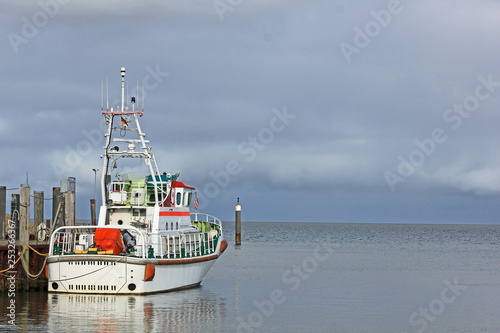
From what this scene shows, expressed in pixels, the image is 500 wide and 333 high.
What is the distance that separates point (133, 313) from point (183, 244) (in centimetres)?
776

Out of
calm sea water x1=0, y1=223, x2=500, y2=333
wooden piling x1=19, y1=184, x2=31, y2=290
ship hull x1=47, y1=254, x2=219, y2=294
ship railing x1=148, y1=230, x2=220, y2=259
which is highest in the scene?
wooden piling x1=19, y1=184, x2=31, y2=290

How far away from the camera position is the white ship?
29391 millimetres

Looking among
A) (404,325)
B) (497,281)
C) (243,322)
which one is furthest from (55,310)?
(497,281)

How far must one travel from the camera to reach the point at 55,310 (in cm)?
2792

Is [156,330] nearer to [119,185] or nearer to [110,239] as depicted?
[110,239]

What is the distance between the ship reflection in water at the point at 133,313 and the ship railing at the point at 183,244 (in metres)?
1.86

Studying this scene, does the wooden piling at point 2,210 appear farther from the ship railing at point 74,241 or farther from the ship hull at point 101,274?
the ship hull at point 101,274

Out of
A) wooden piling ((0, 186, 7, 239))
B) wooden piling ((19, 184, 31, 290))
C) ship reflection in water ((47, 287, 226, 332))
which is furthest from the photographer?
wooden piling ((19, 184, 31, 290))

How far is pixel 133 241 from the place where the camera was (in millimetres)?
32031

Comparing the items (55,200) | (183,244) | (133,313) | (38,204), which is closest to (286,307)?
(183,244)

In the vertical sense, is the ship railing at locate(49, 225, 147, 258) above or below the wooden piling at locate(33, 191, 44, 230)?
below

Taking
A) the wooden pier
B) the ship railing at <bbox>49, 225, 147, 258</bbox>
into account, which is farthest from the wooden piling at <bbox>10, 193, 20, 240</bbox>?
the ship railing at <bbox>49, 225, 147, 258</bbox>

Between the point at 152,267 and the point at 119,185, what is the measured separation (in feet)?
18.1

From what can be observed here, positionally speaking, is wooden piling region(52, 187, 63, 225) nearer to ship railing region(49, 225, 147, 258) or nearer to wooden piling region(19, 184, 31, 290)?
ship railing region(49, 225, 147, 258)
